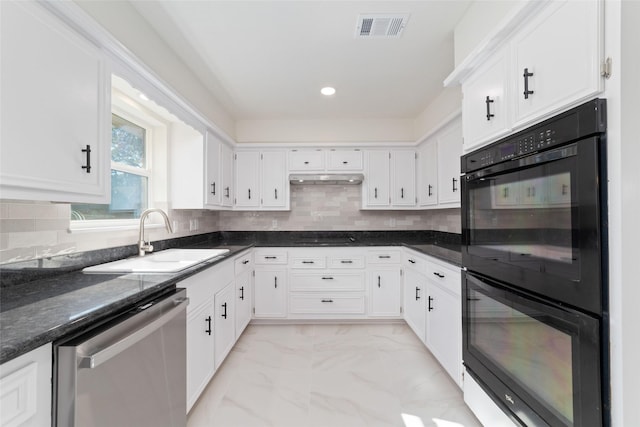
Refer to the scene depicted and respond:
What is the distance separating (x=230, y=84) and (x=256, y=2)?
1164 millimetres

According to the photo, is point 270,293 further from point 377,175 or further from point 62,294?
→ point 62,294

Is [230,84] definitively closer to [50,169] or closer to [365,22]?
[365,22]

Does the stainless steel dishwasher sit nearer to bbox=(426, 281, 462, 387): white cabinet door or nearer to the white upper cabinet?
bbox=(426, 281, 462, 387): white cabinet door

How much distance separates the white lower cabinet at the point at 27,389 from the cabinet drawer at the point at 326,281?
2469 mm

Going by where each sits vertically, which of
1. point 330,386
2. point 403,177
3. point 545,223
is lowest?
point 330,386

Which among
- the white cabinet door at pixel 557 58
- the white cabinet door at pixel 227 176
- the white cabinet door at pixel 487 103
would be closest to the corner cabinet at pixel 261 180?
the white cabinet door at pixel 227 176

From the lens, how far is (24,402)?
2.38ft

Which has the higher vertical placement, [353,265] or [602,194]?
[602,194]

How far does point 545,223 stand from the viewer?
1.10 metres

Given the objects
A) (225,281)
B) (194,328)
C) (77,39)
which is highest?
(77,39)

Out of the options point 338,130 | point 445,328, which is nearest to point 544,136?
point 445,328

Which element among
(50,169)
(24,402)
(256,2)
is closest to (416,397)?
(24,402)

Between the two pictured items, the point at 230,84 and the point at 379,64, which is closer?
the point at 379,64

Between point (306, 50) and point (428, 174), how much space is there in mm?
1934
